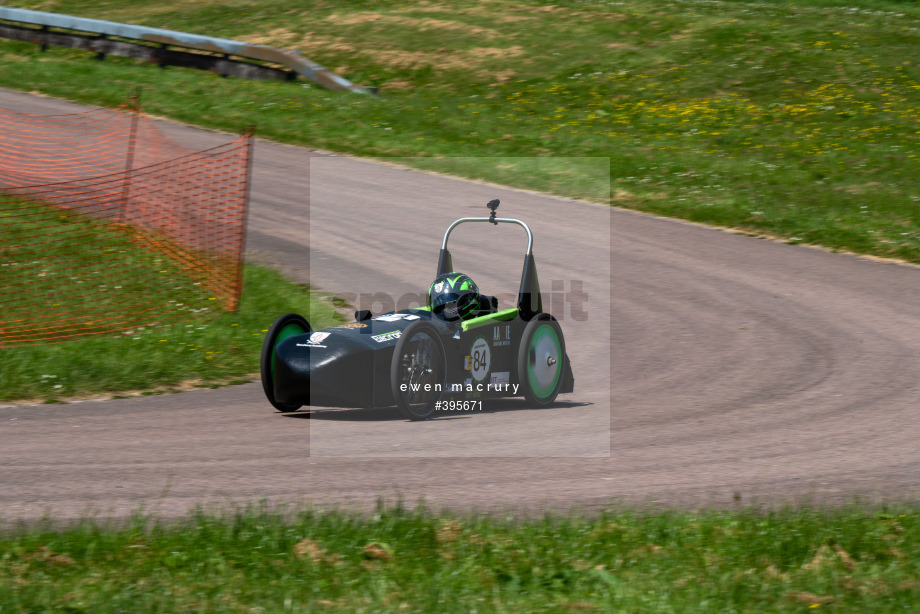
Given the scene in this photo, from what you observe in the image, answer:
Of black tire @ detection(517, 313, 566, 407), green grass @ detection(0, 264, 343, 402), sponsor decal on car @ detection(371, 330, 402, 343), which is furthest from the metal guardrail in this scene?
sponsor decal on car @ detection(371, 330, 402, 343)

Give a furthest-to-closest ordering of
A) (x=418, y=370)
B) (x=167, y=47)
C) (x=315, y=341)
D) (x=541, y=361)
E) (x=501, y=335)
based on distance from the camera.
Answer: (x=167, y=47)
(x=541, y=361)
(x=501, y=335)
(x=418, y=370)
(x=315, y=341)

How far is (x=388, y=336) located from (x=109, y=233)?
9.10 metres

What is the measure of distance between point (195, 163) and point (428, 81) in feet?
35.4

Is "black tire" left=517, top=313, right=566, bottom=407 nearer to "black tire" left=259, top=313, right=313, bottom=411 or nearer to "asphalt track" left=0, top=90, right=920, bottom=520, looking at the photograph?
"asphalt track" left=0, top=90, right=920, bottom=520

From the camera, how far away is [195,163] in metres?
22.0

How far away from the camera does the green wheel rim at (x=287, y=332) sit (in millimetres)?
10568

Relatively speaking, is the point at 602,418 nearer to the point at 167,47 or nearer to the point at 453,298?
the point at 453,298

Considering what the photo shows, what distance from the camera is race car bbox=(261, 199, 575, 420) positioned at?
10086mm

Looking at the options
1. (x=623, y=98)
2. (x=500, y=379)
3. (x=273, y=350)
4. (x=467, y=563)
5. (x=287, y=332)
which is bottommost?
(x=467, y=563)

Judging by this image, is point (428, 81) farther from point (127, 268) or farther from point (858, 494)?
point (858, 494)

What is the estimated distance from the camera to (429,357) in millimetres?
10367

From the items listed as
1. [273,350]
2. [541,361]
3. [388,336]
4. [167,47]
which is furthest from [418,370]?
[167,47]

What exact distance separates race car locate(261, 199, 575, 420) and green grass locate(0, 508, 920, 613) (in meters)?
2.71

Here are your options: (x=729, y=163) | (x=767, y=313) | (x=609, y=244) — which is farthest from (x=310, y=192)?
(x=767, y=313)
